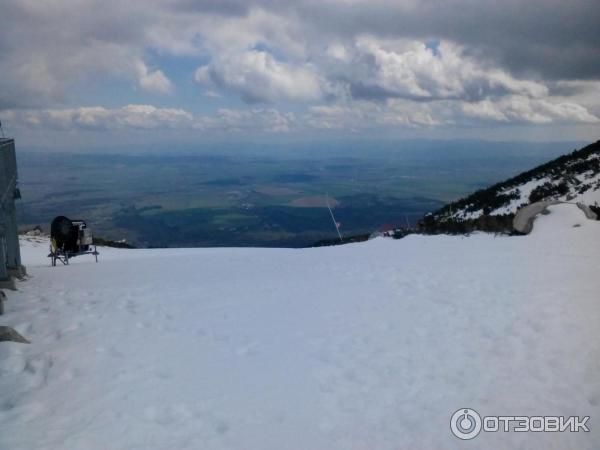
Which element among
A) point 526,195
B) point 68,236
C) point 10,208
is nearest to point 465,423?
point 10,208

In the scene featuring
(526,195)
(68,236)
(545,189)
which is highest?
(545,189)

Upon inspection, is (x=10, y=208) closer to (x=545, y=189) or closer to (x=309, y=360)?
(x=309, y=360)

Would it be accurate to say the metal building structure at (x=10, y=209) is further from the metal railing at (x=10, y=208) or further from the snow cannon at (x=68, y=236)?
the snow cannon at (x=68, y=236)

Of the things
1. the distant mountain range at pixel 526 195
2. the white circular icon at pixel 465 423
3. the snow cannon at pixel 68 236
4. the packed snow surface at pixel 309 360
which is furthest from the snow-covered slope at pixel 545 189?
the snow cannon at pixel 68 236

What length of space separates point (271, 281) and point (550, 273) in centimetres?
738

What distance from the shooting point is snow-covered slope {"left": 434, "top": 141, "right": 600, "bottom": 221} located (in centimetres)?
2339

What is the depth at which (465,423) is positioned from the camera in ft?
15.8

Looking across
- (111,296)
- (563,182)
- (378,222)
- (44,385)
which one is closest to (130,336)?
(44,385)

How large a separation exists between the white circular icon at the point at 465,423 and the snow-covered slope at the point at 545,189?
18.9 meters

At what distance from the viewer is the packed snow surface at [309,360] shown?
475 centimetres

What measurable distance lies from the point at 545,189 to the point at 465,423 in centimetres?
2576

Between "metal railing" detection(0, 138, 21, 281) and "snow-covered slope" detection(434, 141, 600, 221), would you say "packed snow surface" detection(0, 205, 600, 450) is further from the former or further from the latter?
"snow-covered slope" detection(434, 141, 600, 221)

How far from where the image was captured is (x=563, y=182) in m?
26.0

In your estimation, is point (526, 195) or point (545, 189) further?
point (526, 195)
